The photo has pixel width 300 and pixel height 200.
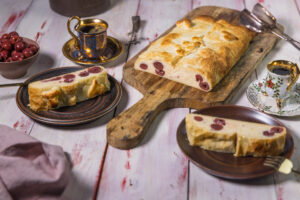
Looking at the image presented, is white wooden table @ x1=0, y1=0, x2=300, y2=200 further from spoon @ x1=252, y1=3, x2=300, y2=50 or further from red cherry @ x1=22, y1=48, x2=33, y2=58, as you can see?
red cherry @ x1=22, y1=48, x2=33, y2=58

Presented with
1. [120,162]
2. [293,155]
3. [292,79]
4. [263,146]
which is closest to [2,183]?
[120,162]

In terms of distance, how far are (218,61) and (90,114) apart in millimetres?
868

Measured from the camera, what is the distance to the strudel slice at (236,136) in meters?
1.75

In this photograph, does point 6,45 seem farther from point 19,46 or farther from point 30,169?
point 30,169

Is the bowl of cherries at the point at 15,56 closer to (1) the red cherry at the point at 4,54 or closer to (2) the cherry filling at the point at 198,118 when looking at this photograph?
(1) the red cherry at the point at 4,54

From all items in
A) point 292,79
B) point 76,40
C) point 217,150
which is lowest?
point 76,40

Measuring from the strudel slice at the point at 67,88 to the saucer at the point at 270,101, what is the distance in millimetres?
867

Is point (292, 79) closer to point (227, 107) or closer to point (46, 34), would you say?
point (227, 107)

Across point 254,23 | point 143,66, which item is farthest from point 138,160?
point 254,23

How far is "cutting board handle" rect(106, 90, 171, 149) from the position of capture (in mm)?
1925

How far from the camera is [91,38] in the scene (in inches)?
99.7

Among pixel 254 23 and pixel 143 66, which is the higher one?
pixel 254 23

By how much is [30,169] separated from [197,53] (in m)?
1.27

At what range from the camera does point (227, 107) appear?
206cm
